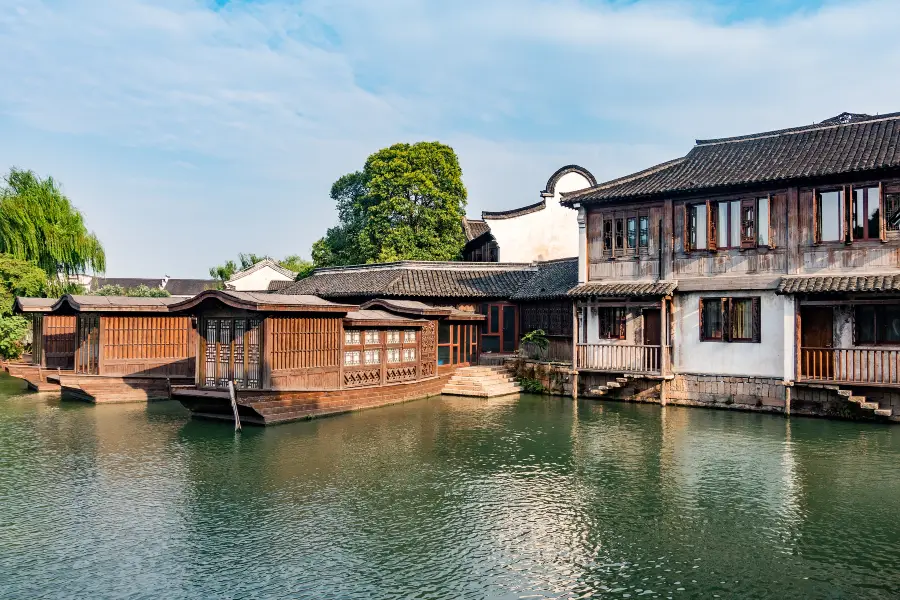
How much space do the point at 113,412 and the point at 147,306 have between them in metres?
4.07

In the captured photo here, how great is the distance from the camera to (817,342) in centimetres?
1784

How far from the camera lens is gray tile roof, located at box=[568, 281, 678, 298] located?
1898cm

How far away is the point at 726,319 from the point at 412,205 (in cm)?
2085

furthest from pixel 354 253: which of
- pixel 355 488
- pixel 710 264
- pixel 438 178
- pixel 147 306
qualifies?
pixel 355 488

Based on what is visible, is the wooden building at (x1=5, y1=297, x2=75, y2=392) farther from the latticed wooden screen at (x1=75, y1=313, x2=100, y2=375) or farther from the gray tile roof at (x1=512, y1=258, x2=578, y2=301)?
the gray tile roof at (x1=512, y1=258, x2=578, y2=301)

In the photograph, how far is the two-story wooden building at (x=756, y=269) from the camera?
651 inches

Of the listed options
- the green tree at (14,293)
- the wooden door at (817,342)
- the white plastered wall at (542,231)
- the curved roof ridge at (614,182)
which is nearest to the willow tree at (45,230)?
the green tree at (14,293)

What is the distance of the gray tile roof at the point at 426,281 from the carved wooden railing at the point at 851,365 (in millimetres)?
11234

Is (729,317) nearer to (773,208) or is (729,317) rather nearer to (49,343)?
(773,208)

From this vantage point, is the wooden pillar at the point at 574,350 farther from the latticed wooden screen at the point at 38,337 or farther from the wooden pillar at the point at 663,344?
the latticed wooden screen at the point at 38,337

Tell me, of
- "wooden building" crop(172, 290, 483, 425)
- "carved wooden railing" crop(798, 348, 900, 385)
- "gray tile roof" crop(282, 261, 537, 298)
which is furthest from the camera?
"gray tile roof" crop(282, 261, 537, 298)

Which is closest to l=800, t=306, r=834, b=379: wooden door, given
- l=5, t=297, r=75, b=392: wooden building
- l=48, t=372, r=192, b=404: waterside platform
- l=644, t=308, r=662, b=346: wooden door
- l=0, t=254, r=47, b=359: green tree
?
l=644, t=308, r=662, b=346: wooden door

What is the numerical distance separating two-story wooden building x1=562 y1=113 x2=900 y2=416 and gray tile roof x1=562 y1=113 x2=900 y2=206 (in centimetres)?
5

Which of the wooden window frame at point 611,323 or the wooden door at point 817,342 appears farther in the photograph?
the wooden window frame at point 611,323
